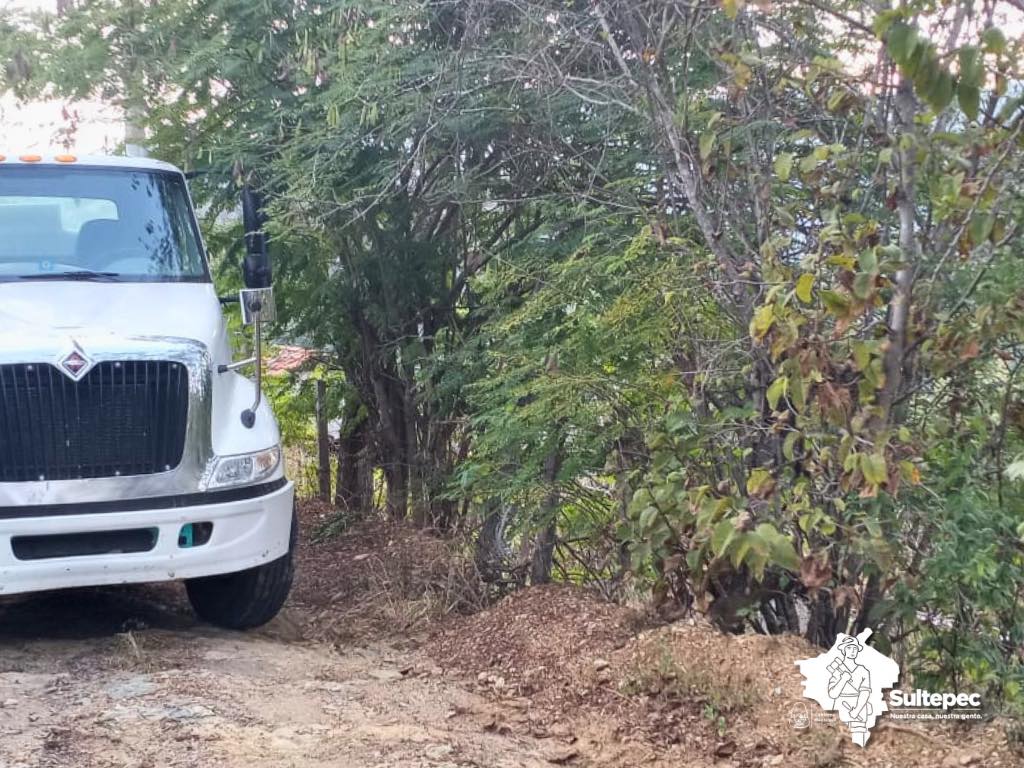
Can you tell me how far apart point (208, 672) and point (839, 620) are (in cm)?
290

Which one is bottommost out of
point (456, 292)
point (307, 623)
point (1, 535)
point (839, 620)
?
point (307, 623)

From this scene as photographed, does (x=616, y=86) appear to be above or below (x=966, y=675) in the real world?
above

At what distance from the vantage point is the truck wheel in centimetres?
615

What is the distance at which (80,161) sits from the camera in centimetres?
671

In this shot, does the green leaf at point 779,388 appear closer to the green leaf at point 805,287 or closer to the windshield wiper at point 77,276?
the green leaf at point 805,287

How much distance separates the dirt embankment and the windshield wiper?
1.88 metres

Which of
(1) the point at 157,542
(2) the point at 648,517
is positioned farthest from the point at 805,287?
(1) the point at 157,542

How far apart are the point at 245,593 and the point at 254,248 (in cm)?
199

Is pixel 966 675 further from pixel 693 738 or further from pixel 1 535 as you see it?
pixel 1 535

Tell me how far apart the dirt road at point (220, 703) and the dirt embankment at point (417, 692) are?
0.5 inches

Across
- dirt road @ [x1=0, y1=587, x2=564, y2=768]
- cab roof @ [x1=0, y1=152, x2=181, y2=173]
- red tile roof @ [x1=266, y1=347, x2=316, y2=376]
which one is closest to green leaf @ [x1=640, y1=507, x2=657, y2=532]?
dirt road @ [x1=0, y1=587, x2=564, y2=768]

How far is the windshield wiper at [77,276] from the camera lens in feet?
20.5

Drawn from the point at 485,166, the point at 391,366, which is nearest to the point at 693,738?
the point at 485,166

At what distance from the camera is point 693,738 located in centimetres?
473
